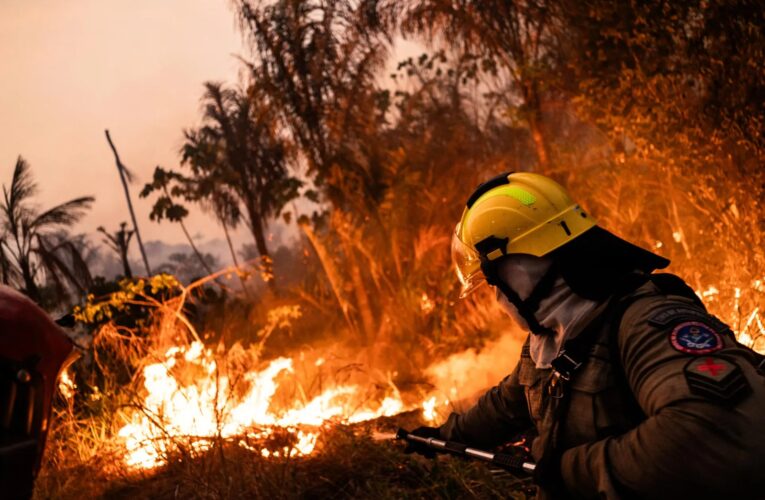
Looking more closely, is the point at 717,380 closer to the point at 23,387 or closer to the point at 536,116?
the point at 23,387

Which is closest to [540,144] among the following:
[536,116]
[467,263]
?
[536,116]

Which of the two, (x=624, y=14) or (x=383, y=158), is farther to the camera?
(x=383, y=158)

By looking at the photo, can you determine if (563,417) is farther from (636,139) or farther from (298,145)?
(298,145)

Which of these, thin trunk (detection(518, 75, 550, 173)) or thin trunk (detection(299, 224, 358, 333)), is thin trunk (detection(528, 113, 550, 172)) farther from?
thin trunk (detection(299, 224, 358, 333))

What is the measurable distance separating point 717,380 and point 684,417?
12cm

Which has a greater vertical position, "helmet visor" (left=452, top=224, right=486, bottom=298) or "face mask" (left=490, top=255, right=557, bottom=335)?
"helmet visor" (left=452, top=224, right=486, bottom=298)

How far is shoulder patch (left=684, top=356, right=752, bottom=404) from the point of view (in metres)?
1.51

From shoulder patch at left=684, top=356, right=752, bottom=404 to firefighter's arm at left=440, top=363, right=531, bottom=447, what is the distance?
1.11 meters

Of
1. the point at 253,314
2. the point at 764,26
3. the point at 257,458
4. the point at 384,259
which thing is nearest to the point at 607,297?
A: the point at 257,458

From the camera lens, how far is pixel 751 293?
5.46 m

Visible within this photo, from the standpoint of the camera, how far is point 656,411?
1.62 metres

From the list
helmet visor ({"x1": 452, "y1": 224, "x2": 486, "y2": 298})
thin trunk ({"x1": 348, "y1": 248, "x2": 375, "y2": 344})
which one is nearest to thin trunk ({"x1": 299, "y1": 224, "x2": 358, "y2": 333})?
thin trunk ({"x1": 348, "y1": 248, "x2": 375, "y2": 344})

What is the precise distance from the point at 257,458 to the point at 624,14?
6.18 m

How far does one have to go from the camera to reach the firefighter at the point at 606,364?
1515 mm
